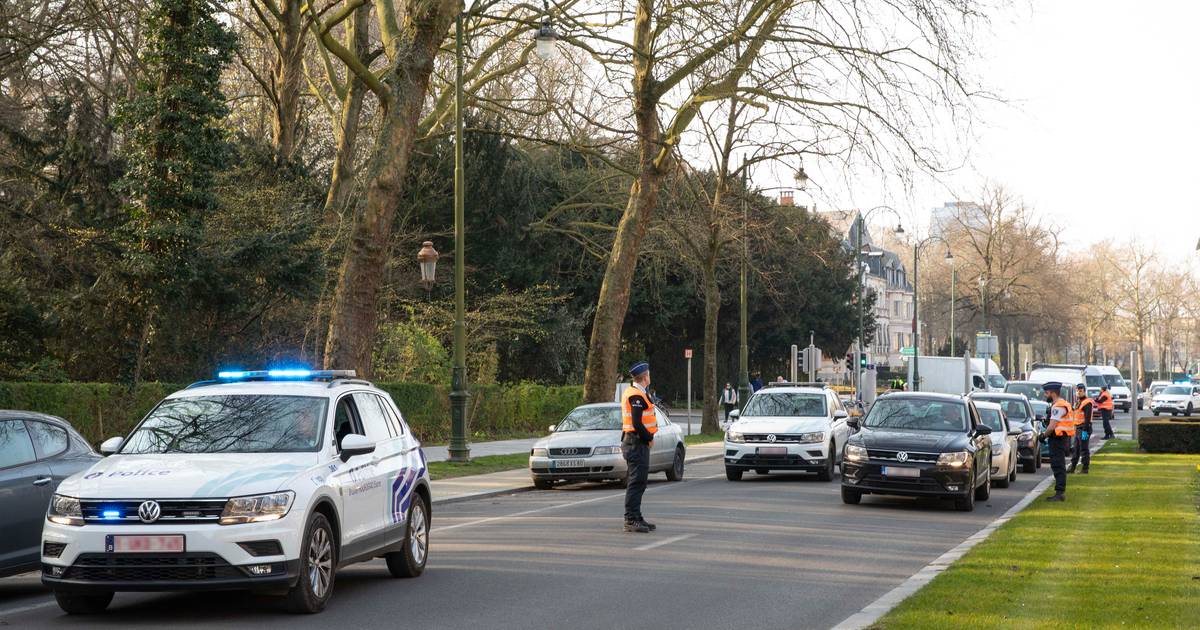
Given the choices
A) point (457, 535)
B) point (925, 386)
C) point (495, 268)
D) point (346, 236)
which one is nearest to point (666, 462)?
point (457, 535)

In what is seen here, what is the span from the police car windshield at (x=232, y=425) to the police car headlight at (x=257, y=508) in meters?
0.84

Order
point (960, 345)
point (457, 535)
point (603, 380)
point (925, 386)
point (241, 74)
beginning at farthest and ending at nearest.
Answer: point (960, 345), point (925, 386), point (241, 74), point (603, 380), point (457, 535)

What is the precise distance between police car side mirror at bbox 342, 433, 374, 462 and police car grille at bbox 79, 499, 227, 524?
129 cm

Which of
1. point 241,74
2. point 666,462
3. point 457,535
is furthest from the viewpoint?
point 241,74

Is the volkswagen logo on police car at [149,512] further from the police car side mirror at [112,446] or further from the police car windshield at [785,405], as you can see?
the police car windshield at [785,405]

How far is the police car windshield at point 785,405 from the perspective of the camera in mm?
25906

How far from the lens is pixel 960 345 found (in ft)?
357

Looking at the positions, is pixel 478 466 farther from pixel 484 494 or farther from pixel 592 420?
pixel 484 494

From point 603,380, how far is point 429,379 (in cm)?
667

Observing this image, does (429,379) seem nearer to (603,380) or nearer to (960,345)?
(603,380)

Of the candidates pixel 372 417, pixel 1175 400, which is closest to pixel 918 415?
pixel 372 417

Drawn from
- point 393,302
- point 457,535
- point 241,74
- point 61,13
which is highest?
point 241,74

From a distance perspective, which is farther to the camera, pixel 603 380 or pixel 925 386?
pixel 925 386

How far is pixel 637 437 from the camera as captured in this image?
50.5 feet
